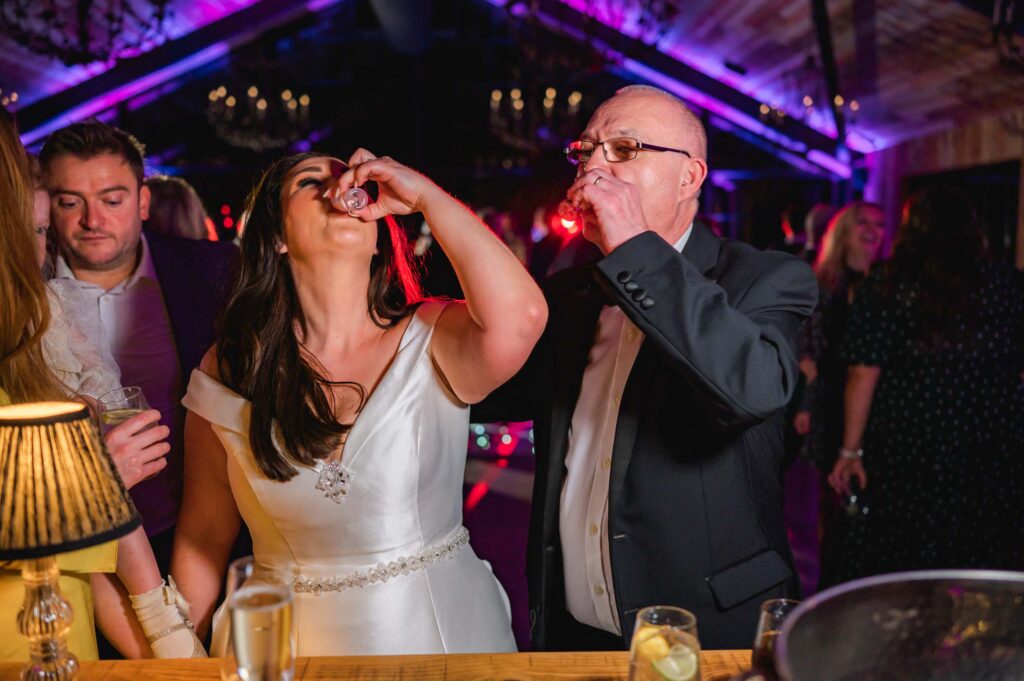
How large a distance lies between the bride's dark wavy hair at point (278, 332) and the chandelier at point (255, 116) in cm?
756

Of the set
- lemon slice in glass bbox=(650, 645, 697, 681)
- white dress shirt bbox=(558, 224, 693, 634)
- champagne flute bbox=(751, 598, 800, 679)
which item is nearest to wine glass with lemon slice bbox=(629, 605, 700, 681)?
lemon slice in glass bbox=(650, 645, 697, 681)

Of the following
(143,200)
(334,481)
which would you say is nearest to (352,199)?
(334,481)

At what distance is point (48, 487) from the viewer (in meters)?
1.03

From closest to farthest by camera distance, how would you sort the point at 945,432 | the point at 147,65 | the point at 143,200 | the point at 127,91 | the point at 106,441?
the point at 106,441
the point at 143,200
the point at 945,432
the point at 147,65
the point at 127,91

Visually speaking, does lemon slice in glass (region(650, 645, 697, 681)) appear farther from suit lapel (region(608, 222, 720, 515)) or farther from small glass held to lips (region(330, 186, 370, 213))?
small glass held to lips (region(330, 186, 370, 213))

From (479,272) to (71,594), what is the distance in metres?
1.03

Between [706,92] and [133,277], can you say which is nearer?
[133,277]

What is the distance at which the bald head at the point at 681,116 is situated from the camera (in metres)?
1.72

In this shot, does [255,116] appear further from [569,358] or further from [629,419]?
[629,419]

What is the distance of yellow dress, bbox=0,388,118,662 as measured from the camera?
4.79 ft

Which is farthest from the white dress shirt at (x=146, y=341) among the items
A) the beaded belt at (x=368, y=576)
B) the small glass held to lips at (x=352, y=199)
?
the small glass held to lips at (x=352, y=199)

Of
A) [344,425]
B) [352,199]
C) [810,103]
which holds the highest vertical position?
[810,103]

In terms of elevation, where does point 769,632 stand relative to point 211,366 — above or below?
below

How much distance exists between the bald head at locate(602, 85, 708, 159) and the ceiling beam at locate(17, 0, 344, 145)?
331 inches
